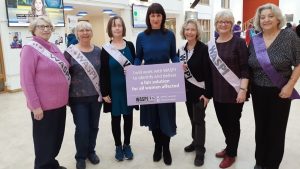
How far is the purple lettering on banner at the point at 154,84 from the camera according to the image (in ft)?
7.57

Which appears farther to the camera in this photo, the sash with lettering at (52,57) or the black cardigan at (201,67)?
the black cardigan at (201,67)

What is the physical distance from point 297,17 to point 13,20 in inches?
670

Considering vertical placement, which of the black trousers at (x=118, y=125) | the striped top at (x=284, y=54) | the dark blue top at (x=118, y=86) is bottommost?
the black trousers at (x=118, y=125)

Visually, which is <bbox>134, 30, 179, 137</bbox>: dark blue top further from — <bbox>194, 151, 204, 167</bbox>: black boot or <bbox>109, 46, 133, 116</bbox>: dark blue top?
<bbox>194, 151, 204, 167</bbox>: black boot

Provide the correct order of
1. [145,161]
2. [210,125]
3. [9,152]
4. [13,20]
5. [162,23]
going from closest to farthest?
1. [162,23]
2. [145,161]
3. [9,152]
4. [210,125]
5. [13,20]

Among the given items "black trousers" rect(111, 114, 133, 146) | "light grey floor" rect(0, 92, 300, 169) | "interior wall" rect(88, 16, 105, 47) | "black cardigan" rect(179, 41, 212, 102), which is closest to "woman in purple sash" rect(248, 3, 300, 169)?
"black cardigan" rect(179, 41, 212, 102)

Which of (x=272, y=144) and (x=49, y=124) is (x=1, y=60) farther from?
(x=272, y=144)

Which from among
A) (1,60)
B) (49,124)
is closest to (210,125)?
(49,124)

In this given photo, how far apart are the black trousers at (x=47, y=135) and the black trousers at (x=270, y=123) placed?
1592 millimetres

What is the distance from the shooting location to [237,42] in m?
2.18

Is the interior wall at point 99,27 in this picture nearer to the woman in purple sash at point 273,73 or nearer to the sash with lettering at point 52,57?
the sash with lettering at point 52,57

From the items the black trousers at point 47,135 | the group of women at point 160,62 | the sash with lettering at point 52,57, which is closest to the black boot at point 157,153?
the group of women at point 160,62

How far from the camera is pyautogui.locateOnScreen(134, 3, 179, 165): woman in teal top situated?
231 cm

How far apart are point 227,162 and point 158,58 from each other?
1.15m
